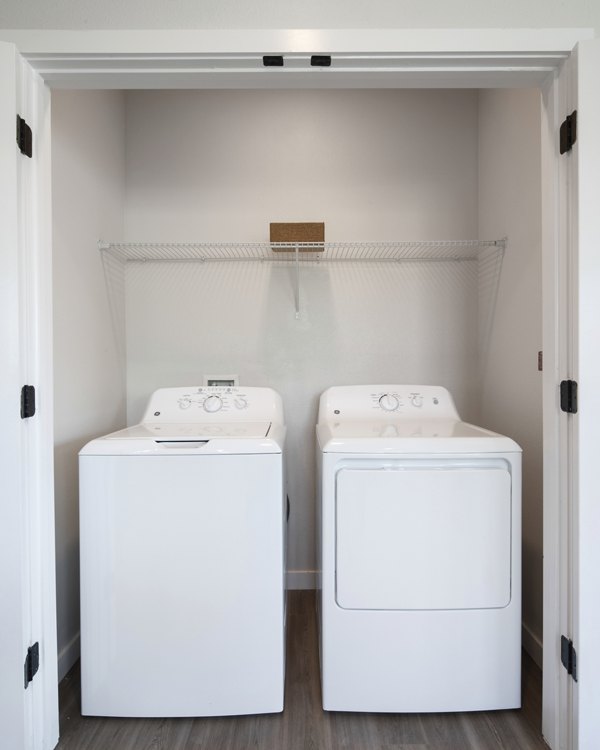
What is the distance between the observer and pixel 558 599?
1154 millimetres

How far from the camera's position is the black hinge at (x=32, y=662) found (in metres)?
1.11

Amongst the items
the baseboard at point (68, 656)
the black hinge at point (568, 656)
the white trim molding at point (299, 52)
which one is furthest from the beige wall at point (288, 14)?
the baseboard at point (68, 656)

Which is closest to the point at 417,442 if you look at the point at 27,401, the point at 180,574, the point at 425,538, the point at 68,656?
the point at 425,538

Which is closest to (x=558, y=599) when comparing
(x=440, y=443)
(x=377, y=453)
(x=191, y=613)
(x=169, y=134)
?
(x=440, y=443)

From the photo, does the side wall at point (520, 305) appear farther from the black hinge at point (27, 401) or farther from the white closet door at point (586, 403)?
the black hinge at point (27, 401)

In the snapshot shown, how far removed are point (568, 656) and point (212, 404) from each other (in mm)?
1460

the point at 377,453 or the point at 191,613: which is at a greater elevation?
the point at 377,453

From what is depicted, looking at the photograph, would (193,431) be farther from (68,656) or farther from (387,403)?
(68,656)

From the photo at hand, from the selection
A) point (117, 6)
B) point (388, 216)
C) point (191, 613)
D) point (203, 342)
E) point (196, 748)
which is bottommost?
point (196, 748)

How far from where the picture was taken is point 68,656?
1568 mm

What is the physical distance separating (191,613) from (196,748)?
0.39m

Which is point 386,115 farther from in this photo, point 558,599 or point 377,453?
point 558,599

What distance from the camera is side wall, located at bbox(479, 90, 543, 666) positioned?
161 centimetres

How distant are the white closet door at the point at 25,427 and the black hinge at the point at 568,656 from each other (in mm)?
1461
